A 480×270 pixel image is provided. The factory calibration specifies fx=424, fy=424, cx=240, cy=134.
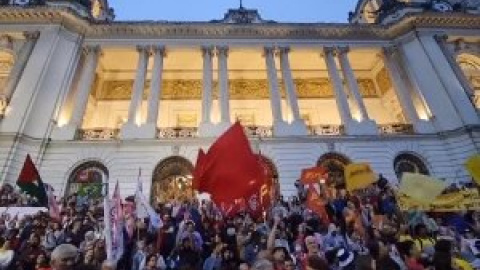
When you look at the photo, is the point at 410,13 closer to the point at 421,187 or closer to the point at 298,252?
the point at 421,187

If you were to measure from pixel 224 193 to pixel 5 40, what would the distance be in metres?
19.8

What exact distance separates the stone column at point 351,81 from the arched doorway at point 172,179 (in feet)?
30.8

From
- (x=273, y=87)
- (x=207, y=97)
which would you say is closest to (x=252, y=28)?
(x=273, y=87)

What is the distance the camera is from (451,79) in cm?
2209

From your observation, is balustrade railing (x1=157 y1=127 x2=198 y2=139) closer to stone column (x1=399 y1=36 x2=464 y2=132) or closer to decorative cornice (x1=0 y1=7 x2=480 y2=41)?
decorative cornice (x1=0 y1=7 x2=480 y2=41)

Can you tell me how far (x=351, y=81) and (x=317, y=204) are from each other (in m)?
14.3

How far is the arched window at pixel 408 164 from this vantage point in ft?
66.0

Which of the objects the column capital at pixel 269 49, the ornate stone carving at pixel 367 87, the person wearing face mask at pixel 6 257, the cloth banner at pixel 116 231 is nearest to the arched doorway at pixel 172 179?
the column capital at pixel 269 49

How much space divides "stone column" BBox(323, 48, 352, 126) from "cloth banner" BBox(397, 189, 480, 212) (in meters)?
9.87

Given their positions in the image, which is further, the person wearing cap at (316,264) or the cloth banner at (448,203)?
the cloth banner at (448,203)

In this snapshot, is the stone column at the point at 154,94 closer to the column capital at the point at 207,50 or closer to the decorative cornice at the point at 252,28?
the decorative cornice at the point at 252,28

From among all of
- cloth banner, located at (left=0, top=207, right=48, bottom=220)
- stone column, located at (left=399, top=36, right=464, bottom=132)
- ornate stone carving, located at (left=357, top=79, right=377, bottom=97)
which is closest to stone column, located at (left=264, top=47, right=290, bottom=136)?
ornate stone carving, located at (left=357, top=79, right=377, bottom=97)

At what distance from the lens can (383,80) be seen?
27328 mm

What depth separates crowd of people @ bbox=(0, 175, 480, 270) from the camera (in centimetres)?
623
